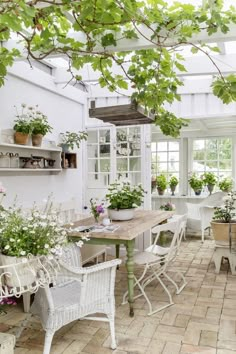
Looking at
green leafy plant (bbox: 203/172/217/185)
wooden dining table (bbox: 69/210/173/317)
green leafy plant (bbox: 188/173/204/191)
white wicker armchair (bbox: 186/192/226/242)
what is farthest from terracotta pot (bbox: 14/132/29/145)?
green leafy plant (bbox: 203/172/217/185)

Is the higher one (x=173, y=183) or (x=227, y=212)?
(x=173, y=183)

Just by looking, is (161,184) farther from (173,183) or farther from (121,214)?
(121,214)

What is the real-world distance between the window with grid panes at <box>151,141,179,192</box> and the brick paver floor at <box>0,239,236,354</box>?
4180 mm

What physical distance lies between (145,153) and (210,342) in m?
3.28

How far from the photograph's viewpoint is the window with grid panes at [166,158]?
25.6 feet

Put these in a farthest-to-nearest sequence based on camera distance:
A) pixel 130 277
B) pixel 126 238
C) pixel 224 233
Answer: pixel 224 233
pixel 130 277
pixel 126 238

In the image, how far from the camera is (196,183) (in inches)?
284

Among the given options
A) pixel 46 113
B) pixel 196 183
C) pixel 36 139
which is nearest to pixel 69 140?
pixel 46 113

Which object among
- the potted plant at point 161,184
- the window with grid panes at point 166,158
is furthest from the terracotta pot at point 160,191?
the window with grid panes at point 166,158

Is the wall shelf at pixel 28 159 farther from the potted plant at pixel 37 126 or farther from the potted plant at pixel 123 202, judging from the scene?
the potted plant at pixel 123 202

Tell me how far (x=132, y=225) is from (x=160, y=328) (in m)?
1.07

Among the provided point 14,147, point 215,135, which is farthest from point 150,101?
point 215,135

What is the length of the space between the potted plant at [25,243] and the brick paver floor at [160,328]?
119 centimetres

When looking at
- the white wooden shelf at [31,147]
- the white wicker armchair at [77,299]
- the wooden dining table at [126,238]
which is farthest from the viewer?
the white wooden shelf at [31,147]
